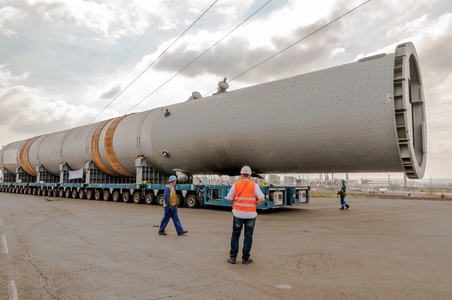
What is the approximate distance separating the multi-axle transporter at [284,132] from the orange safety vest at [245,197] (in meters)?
5.30

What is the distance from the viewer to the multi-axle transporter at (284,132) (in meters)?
9.04

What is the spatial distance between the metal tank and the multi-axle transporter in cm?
3

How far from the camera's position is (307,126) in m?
10.2

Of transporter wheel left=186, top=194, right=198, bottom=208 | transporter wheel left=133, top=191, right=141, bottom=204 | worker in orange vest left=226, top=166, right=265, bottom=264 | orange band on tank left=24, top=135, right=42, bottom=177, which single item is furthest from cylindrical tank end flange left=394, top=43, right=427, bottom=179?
orange band on tank left=24, top=135, right=42, bottom=177

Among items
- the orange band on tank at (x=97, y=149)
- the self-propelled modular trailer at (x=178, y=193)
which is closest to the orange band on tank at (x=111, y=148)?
the self-propelled modular trailer at (x=178, y=193)

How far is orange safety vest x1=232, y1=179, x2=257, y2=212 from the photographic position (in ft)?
17.7

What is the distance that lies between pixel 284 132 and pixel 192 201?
20.7 ft

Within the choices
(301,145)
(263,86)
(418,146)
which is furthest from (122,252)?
(418,146)

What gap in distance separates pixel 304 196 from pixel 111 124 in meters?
12.4

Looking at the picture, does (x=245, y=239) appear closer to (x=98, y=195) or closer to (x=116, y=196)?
(x=116, y=196)

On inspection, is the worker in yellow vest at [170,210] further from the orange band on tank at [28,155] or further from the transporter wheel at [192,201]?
the orange band on tank at [28,155]

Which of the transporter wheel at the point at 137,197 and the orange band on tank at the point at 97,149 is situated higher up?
the orange band on tank at the point at 97,149

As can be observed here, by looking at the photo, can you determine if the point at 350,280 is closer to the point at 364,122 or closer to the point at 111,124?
the point at 364,122

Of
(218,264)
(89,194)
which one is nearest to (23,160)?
(89,194)
